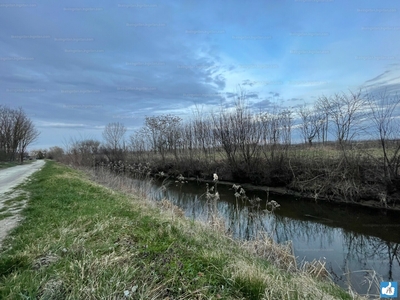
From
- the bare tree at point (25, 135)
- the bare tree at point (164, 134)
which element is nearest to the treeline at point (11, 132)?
the bare tree at point (25, 135)

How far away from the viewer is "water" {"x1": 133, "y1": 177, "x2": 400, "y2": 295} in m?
5.66

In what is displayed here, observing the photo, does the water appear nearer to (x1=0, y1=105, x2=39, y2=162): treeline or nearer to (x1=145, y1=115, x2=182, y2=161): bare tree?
(x1=145, y1=115, x2=182, y2=161): bare tree

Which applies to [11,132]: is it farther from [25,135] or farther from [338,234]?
[338,234]

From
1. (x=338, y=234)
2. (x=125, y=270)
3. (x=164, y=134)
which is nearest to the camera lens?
(x=125, y=270)

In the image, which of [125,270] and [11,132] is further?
[11,132]

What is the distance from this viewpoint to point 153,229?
14.9 feet

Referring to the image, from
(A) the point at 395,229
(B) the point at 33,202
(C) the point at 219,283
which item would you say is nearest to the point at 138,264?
(C) the point at 219,283

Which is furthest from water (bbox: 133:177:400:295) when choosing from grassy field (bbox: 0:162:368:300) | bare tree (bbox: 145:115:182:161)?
bare tree (bbox: 145:115:182:161)

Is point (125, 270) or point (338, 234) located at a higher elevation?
point (125, 270)

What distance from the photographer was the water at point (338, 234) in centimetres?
566

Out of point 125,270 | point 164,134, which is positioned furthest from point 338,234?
point 164,134

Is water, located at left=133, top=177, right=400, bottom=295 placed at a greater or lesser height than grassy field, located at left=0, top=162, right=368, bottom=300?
lesser

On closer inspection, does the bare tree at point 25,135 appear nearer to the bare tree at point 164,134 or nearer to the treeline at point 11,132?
the treeline at point 11,132

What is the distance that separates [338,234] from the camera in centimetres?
815
